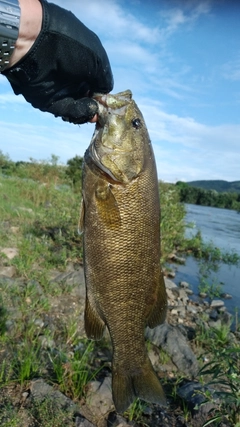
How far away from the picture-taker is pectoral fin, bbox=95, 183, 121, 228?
8.18ft

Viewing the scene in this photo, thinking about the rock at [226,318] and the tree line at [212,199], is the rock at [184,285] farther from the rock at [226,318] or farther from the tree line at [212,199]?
the tree line at [212,199]

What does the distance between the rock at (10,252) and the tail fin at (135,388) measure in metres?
4.69

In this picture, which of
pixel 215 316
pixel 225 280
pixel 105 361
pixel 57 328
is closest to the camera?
pixel 105 361

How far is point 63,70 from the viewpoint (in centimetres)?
231

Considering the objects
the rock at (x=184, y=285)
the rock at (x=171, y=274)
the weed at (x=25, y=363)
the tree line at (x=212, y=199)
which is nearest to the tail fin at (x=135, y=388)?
the weed at (x=25, y=363)

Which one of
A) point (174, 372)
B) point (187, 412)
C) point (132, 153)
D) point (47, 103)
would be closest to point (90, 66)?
point (47, 103)

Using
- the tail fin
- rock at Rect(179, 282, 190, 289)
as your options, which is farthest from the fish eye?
rock at Rect(179, 282, 190, 289)

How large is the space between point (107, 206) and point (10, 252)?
5.20 meters

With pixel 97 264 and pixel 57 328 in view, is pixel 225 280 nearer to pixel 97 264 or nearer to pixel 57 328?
pixel 57 328

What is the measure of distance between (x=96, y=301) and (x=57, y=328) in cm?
287

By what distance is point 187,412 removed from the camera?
410 centimetres

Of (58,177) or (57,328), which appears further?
(58,177)

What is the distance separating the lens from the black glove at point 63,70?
86.1 inches

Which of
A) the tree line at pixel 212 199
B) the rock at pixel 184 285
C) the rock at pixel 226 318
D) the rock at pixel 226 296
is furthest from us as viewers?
the tree line at pixel 212 199
